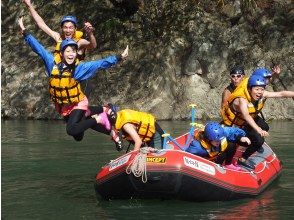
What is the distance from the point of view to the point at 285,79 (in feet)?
57.7

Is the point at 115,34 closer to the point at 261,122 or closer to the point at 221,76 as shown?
the point at 221,76

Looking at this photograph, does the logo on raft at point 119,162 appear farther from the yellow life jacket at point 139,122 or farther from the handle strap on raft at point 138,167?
the yellow life jacket at point 139,122

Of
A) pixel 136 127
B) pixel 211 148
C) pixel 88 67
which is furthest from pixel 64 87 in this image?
pixel 211 148

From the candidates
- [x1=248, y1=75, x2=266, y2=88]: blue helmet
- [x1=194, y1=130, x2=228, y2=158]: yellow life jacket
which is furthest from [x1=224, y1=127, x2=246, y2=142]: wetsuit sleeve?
[x1=248, y1=75, x2=266, y2=88]: blue helmet

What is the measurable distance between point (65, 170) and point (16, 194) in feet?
5.92

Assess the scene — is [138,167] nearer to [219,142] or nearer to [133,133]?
[133,133]

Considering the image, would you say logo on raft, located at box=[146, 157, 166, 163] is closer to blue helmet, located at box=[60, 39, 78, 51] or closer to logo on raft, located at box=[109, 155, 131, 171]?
logo on raft, located at box=[109, 155, 131, 171]

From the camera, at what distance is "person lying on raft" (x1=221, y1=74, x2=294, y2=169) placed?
6879mm

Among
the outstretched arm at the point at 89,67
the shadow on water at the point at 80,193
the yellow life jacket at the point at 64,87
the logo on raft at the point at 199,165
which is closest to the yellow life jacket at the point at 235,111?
the shadow on water at the point at 80,193

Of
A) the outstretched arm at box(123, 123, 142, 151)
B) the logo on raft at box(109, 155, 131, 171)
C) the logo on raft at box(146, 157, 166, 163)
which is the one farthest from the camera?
the outstretched arm at box(123, 123, 142, 151)

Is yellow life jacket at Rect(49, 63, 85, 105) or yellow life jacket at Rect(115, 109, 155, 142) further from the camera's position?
yellow life jacket at Rect(49, 63, 85, 105)

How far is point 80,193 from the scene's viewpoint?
21.7 feet

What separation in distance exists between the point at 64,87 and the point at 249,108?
7.21ft

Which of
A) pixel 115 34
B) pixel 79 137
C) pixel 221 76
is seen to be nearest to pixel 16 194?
pixel 79 137
